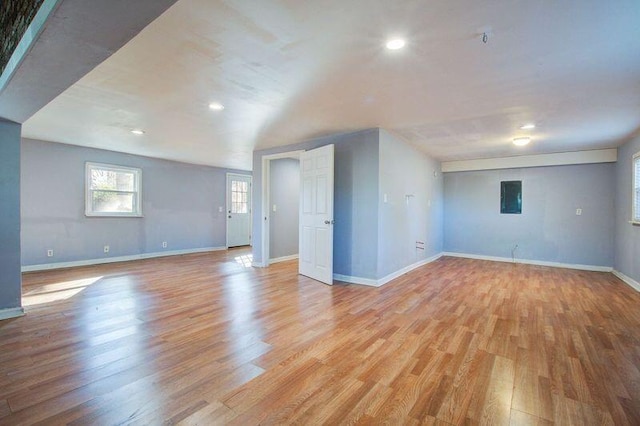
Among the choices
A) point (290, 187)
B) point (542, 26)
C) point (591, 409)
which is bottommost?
point (591, 409)

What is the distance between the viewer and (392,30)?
2.01 metres

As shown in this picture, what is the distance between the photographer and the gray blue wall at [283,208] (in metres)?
6.66

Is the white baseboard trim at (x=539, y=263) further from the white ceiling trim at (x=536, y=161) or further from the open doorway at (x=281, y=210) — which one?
the open doorway at (x=281, y=210)

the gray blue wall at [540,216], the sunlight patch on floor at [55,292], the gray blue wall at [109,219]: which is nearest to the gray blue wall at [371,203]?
the gray blue wall at [540,216]

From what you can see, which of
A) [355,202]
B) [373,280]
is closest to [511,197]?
[355,202]

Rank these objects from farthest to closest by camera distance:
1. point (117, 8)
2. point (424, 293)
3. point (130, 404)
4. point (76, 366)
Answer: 1. point (424, 293)
2. point (76, 366)
3. point (130, 404)
4. point (117, 8)

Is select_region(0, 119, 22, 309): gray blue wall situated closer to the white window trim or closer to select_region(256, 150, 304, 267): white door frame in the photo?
select_region(256, 150, 304, 267): white door frame

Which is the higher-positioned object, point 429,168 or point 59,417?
point 429,168

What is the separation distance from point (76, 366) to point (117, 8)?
7.87 ft

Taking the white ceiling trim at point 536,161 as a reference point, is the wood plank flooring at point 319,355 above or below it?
below

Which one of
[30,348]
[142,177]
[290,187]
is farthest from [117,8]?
[142,177]

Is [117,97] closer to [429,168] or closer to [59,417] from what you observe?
[59,417]

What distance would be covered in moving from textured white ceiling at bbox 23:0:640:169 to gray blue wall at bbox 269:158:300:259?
1944 mm

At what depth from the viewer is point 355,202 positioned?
4.79 metres
